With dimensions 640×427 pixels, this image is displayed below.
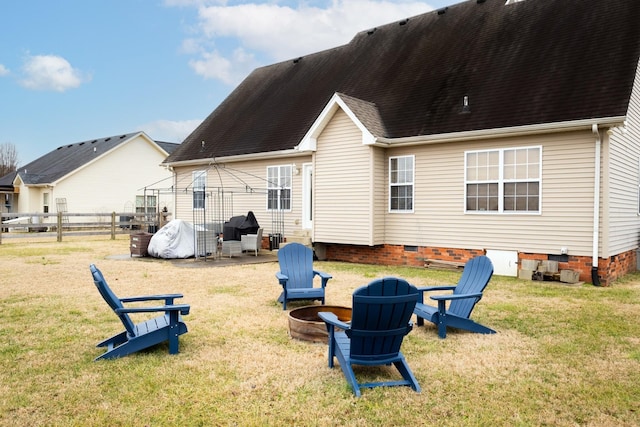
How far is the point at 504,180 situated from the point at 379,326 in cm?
871

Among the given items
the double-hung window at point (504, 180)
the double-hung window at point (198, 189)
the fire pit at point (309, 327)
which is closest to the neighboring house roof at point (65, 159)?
the double-hung window at point (198, 189)

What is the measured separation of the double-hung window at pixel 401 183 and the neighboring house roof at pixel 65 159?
25370 millimetres

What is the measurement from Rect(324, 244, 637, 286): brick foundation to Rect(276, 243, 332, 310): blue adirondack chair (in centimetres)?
562

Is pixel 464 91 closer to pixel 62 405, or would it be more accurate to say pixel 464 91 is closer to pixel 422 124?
pixel 422 124

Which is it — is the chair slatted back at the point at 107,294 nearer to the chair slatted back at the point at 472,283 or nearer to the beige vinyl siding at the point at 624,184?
the chair slatted back at the point at 472,283

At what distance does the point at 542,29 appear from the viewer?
1391 centimetres

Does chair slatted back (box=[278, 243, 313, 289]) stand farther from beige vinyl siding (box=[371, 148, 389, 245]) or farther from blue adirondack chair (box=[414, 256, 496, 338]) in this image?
beige vinyl siding (box=[371, 148, 389, 245])

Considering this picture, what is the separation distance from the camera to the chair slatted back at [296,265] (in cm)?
868

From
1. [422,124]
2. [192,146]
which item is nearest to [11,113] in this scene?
[192,146]

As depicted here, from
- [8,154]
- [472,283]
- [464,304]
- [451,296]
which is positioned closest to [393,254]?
[472,283]

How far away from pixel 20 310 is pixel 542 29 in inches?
568

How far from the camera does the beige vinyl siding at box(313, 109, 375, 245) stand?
14.0 metres

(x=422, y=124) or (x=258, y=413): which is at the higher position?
(x=422, y=124)

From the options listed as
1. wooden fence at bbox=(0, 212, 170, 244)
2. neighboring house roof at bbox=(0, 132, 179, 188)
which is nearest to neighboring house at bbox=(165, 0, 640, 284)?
wooden fence at bbox=(0, 212, 170, 244)
